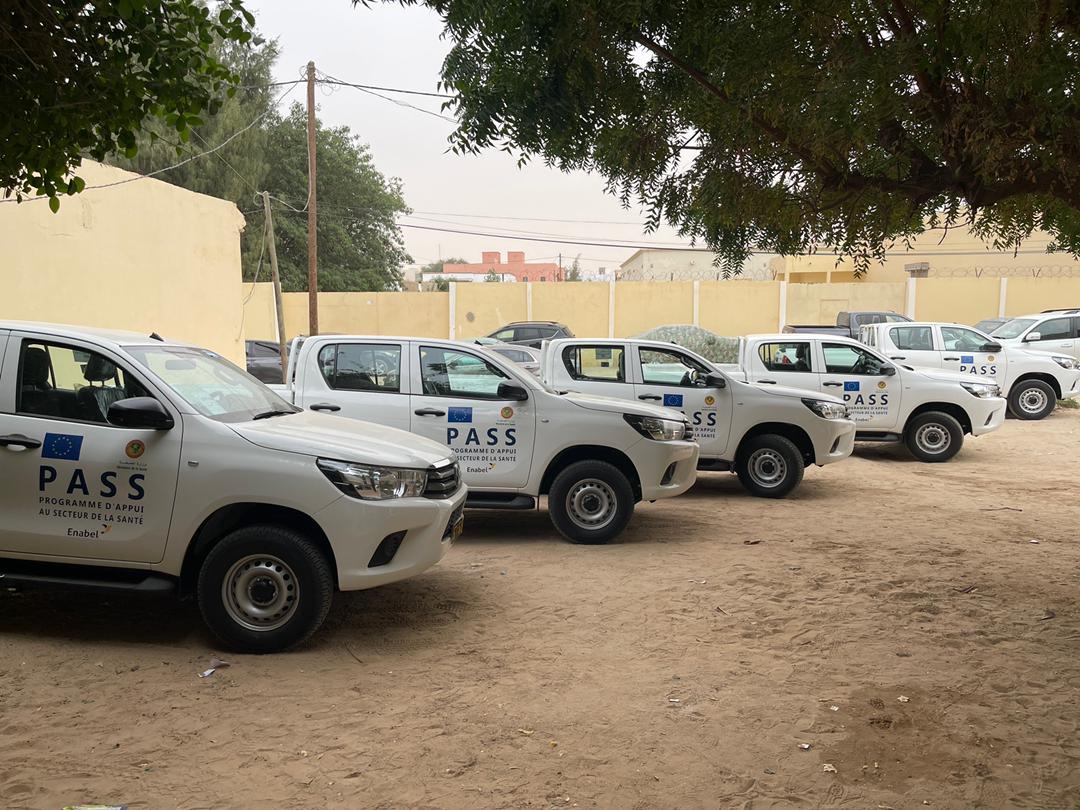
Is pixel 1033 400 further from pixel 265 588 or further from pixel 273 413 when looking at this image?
pixel 265 588

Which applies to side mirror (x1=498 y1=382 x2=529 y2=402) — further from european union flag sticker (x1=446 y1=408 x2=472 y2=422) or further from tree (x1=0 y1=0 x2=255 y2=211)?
tree (x1=0 y1=0 x2=255 y2=211)

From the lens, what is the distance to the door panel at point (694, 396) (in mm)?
10273

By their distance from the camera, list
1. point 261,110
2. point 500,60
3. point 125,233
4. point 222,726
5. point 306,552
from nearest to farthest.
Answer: point 222,726 < point 500,60 < point 306,552 < point 125,233 < point 261,110

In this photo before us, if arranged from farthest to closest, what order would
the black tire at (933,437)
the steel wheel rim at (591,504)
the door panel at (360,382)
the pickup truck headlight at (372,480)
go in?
the black tire at (933,437)
the door panel at (360,382)
the steel wheel rim at (591,504)
the pickup truck headlight at (372,480)

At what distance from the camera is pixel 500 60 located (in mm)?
4754

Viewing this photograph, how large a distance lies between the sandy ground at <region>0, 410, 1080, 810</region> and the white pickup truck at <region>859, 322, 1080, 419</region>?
9.74 metres

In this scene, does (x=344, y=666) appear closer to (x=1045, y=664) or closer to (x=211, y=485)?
(x=211, y=485)

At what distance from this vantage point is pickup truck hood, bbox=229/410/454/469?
17.1 feet

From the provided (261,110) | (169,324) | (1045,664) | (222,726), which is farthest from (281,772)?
(261,110)

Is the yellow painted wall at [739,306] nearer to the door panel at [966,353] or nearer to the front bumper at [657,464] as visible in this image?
the door panel at [966,353]

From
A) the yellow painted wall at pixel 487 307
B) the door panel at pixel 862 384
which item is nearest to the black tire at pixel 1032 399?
the door panel at pixel 862 384

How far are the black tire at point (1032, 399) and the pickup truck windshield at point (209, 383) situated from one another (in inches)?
624

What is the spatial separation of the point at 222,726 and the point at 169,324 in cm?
1444

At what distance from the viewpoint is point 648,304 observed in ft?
109
